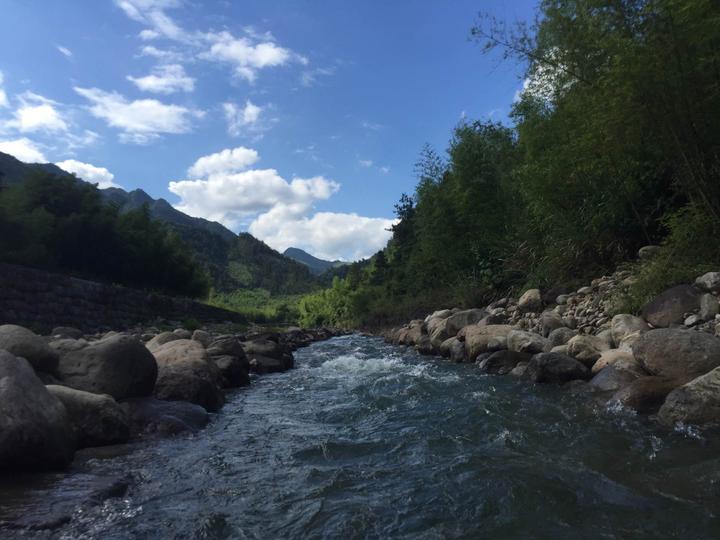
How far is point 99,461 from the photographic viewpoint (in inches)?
180

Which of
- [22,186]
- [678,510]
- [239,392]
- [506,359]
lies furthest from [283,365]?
[22,186]

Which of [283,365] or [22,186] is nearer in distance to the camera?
[283,365]

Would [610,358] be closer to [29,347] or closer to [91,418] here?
[91,418]

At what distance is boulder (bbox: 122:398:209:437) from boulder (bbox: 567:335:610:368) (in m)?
5.77

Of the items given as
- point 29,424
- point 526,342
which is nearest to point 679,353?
point 526,342

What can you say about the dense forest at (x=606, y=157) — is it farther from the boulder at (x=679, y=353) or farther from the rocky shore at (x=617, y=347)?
Result: the boulder at (x=679, y=353)

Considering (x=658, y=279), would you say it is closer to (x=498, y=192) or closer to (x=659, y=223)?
(x=659, y=223)

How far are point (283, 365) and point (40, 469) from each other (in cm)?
841

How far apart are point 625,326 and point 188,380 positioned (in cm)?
702

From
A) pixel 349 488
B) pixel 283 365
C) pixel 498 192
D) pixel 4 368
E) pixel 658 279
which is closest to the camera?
pixel 349 488

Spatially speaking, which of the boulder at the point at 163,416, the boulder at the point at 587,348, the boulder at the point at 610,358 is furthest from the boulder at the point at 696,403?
the boulder at the point at 163,416

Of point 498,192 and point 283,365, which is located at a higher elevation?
point 498,192

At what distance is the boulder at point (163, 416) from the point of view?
569 cm

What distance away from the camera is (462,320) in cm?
1395
